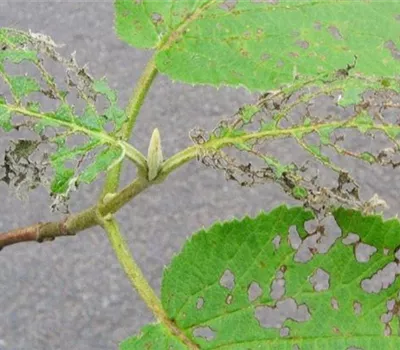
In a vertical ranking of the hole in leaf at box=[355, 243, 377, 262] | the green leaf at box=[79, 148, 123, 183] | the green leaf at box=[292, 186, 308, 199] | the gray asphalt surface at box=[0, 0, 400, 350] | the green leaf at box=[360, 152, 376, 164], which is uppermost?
the green leaf at box=[79, 148, 123, 183]

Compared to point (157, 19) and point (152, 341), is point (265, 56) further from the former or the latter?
point (152, 341)

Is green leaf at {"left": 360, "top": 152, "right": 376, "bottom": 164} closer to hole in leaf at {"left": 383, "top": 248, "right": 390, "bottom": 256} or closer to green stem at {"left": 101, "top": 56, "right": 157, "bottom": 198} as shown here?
hole in leaf at {"left": 383, "top": 248, "right": 390, "bottom": 256}

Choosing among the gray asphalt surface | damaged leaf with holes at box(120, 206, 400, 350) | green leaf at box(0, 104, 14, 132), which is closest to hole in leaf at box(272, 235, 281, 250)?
damaged leaf with holes at box(120, 206, 400, 350)

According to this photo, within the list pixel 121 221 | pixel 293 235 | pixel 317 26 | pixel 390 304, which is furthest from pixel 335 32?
pixel 121 221

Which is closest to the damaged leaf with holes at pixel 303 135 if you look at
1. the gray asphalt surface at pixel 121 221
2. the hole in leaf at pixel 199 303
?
the hole in leaf at pixel 199 303

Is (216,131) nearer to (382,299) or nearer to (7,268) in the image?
(382,299)

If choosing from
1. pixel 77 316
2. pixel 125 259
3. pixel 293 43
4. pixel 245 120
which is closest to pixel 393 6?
pixel 293 43
